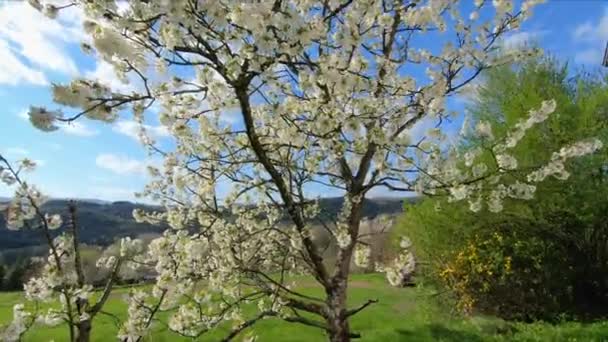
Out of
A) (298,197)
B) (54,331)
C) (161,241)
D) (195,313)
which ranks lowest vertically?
(54,331)

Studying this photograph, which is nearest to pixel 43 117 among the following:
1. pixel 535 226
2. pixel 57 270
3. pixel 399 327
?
pixel 57 270

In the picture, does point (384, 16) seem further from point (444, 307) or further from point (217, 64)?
point (444, 307)

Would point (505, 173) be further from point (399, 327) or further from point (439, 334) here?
point (399, 327)

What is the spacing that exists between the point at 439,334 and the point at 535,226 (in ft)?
21.5

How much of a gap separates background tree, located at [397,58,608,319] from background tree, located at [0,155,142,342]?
564 inches

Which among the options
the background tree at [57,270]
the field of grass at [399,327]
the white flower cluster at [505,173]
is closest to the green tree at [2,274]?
the field of grass at [399,327]

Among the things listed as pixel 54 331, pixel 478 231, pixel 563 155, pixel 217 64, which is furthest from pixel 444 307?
pixel 217 64

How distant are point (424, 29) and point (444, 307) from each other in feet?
50.2

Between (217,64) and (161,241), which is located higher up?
(217,64)

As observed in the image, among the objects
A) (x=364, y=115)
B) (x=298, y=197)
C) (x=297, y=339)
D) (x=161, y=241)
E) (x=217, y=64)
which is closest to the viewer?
(x=217, y=64)

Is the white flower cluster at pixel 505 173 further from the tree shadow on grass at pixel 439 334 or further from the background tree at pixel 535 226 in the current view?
the background tree at pixel 535 226

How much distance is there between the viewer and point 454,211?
17.9 meters

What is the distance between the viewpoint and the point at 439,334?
12625 millimetres

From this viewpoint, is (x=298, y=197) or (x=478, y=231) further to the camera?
(x=478, y=231)
